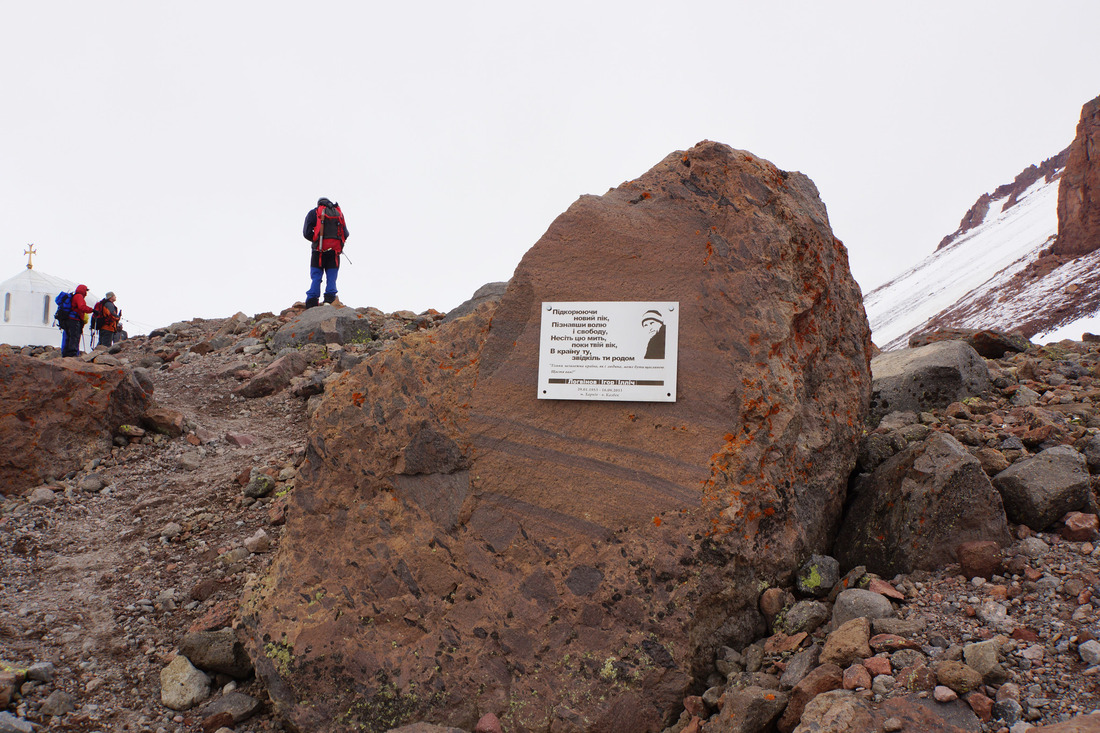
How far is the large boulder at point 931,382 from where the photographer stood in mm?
5973

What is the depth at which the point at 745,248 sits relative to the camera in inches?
156

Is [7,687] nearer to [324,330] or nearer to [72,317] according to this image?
[324,330]

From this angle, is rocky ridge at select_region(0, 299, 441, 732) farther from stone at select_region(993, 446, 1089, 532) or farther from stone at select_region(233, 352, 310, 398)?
stone at select_region(993, 446, 1089, 532)

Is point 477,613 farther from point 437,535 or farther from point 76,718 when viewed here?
point 76,718

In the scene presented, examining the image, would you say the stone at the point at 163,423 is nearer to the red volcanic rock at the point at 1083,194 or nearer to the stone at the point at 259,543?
the stone at the point at 259,543

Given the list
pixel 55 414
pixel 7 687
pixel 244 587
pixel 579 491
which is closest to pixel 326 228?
pixel 55 414

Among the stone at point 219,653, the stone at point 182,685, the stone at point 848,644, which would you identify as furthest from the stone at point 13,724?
the stone at point 848,644

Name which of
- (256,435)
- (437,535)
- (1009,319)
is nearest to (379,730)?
(437,535)

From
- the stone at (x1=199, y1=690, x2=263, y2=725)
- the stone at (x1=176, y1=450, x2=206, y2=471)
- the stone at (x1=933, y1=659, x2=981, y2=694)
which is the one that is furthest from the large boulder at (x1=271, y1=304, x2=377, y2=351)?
the stone at (x1=933, y1=659, x2=981, y2=694)

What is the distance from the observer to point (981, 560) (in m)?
3.42

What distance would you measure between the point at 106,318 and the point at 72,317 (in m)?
1.94

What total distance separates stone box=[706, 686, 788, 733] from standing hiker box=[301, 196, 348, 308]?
1157cm

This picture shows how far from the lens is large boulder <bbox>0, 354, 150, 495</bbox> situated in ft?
20.7

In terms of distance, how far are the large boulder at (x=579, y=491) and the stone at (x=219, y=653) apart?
217 millimetres
